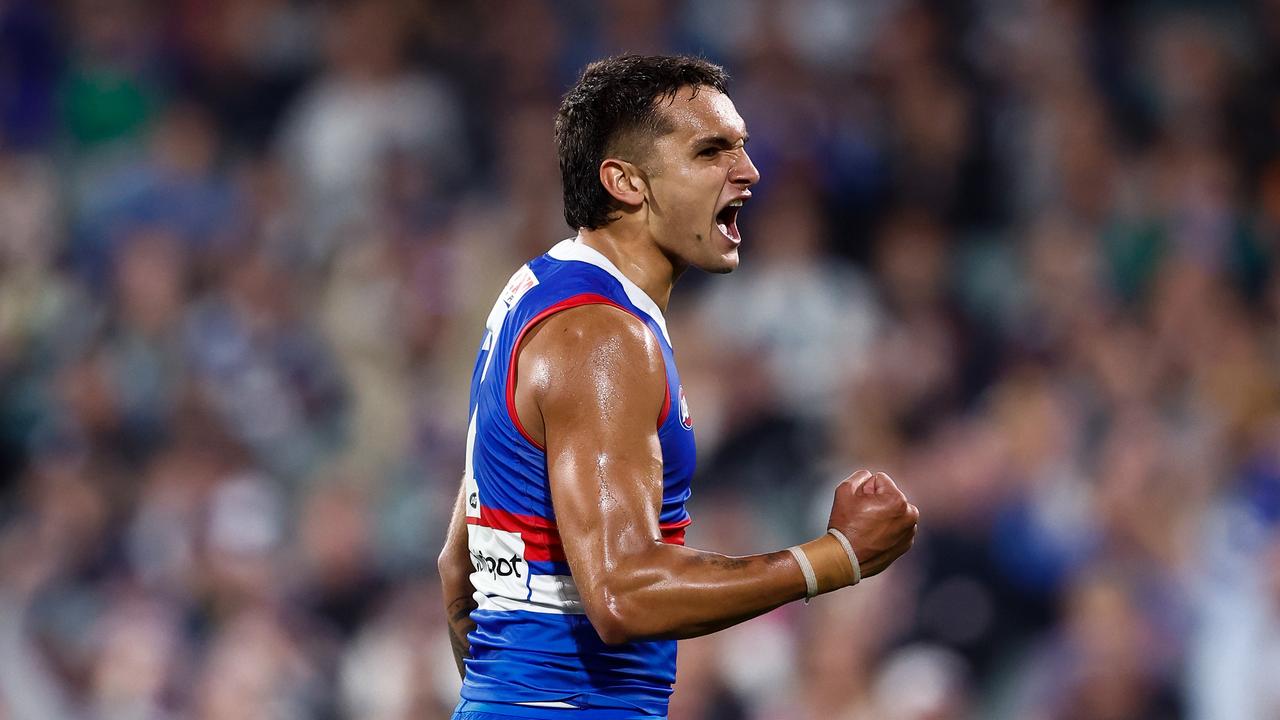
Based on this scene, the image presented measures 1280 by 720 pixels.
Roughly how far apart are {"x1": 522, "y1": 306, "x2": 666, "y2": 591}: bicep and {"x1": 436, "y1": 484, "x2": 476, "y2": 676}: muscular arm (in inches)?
33.3

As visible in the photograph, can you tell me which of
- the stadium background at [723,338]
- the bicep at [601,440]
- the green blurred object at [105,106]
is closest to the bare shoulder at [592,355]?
the bicep at [601,440]

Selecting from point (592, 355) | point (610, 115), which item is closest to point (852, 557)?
point (592, 355)

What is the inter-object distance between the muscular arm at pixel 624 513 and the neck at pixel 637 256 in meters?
0.47

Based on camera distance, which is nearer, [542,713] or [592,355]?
[592,355]

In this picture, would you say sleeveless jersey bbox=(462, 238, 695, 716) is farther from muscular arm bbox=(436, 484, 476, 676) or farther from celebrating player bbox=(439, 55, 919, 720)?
muscular arm bbox=(436, 484, 476, 676)

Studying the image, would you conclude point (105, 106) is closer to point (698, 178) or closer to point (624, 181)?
point (624, 181)

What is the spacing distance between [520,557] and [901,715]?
3.79 meters

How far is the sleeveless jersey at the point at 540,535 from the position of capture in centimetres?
386

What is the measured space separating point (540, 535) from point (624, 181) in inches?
35.1

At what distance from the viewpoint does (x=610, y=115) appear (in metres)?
4.18

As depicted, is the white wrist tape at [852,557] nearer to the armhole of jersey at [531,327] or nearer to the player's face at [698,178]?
the armhole of jersey at [531,327]

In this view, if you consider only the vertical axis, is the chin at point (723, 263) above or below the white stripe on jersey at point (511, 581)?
above

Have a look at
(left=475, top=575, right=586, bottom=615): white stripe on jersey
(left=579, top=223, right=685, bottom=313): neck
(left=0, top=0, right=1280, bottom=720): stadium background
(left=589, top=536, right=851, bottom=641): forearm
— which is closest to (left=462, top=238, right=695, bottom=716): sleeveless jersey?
(left=475, top=575, right=586, bottom=615): white stripe on jersey

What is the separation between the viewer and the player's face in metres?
4.13
